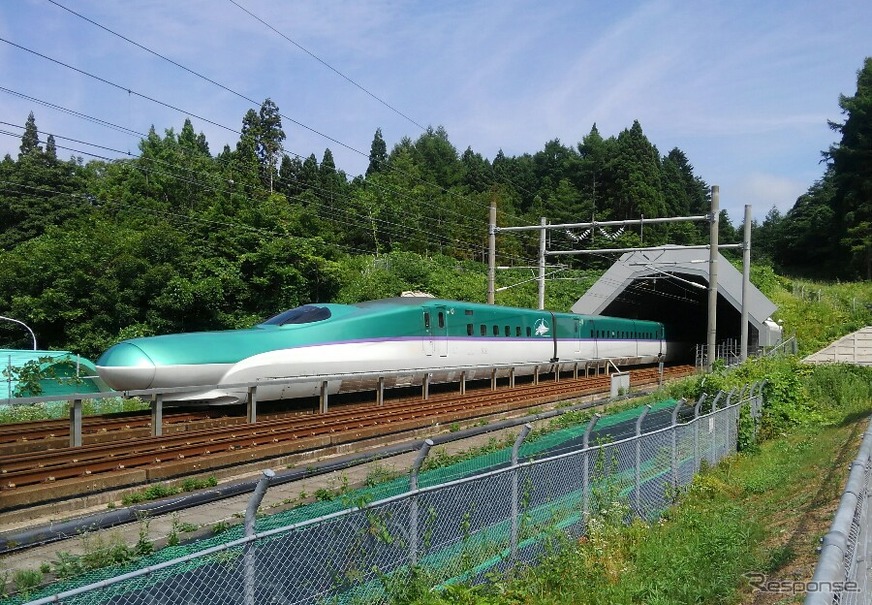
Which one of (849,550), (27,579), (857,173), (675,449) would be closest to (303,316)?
(675,449)

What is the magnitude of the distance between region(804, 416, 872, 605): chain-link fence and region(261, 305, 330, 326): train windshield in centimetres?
1253

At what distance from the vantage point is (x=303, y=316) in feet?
54.5

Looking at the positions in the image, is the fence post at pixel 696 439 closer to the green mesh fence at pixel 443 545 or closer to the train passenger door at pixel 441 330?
the green mesh fence at pixel 443 545

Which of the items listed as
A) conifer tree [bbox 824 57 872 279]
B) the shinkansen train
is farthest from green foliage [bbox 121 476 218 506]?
conifer tree [bbox 824 57 872 279]

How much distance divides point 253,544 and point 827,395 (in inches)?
966

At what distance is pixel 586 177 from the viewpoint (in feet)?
284

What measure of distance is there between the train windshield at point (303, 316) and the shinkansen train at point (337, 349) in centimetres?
2

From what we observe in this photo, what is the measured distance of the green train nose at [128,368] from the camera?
43.1ft

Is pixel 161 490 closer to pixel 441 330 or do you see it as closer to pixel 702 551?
pixel 702 551

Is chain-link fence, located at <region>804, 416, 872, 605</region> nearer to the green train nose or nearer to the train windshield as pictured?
the green train nose

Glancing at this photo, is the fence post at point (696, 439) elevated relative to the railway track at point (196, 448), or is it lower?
elevated

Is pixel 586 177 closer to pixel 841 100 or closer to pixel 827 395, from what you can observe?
pixel 841 100

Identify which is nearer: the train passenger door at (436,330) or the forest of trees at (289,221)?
the train passenger door at (436,330)
